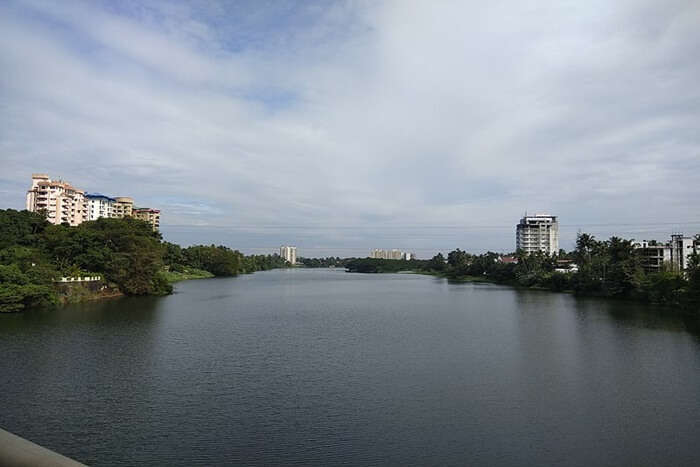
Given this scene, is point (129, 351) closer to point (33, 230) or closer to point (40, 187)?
point (33, 230)

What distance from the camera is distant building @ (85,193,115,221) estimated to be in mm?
70250

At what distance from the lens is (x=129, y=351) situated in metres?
16.0

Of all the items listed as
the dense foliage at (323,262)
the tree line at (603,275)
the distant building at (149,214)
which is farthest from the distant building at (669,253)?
the dense foliage at (323,262)

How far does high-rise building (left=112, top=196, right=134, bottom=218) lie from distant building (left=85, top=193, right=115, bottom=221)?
10.4ft

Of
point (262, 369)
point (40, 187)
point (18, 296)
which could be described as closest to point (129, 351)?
point (262, 369)

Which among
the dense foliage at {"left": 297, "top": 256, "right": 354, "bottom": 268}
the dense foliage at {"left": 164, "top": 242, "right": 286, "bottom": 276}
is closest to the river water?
the dense foliage at {"left": 164, "top": 242, "right": 286, "bottom": 276}

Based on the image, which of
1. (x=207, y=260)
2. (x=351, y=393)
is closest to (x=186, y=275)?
(x=207, y=260)

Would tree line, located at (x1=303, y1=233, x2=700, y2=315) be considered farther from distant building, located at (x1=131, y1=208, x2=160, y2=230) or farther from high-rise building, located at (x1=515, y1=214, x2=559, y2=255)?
distant building, located at (x1=131, y1=208, x2=160, y2=230)

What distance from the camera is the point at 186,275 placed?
65.9 metres

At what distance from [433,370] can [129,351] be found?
980 cm

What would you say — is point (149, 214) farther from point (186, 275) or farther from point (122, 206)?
point (186, 275)

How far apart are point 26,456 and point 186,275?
6711 centimetres

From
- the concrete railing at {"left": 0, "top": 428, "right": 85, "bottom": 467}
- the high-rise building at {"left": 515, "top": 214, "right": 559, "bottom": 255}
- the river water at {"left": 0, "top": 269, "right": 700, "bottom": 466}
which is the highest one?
the high-rise building at {"left": 515, "top": 214, "right": 559, "bottom": 255}

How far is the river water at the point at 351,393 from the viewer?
856cm
